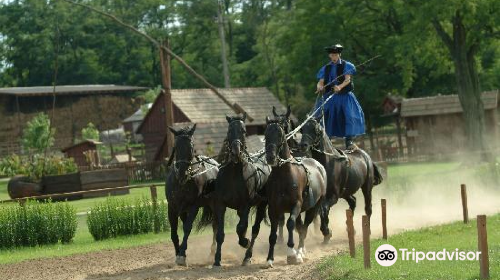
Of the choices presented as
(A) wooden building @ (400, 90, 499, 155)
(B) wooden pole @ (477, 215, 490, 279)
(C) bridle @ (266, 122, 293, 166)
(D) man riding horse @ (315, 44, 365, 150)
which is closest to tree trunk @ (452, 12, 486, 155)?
(A) wooden building @ (400, 90, 499, 155)

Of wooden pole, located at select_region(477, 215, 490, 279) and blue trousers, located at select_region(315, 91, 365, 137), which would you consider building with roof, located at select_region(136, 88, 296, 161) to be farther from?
wooden pole, located at select_region(477, 215, 490, 279)

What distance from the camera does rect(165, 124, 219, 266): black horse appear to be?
15.7 meters

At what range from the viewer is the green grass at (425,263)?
1216 cm

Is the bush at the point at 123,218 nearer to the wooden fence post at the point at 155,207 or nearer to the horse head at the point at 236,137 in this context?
the wooden fence post at the point at 155,207

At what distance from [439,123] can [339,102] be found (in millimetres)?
32705

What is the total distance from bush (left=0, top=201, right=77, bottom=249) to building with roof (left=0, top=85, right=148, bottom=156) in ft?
172

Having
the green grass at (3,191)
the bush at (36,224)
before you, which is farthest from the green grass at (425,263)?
the green grass at (3,191)

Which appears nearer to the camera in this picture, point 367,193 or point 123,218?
point 367,193

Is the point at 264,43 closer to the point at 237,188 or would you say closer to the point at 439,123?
the point at 439,123

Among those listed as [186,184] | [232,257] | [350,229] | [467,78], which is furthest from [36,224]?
[467,78]

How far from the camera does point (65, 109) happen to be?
80.9 m

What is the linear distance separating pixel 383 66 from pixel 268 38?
24.2 metres

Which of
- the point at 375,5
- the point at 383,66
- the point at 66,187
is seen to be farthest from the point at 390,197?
the point at 383,66

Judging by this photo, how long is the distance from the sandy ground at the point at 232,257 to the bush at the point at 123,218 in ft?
7.67
